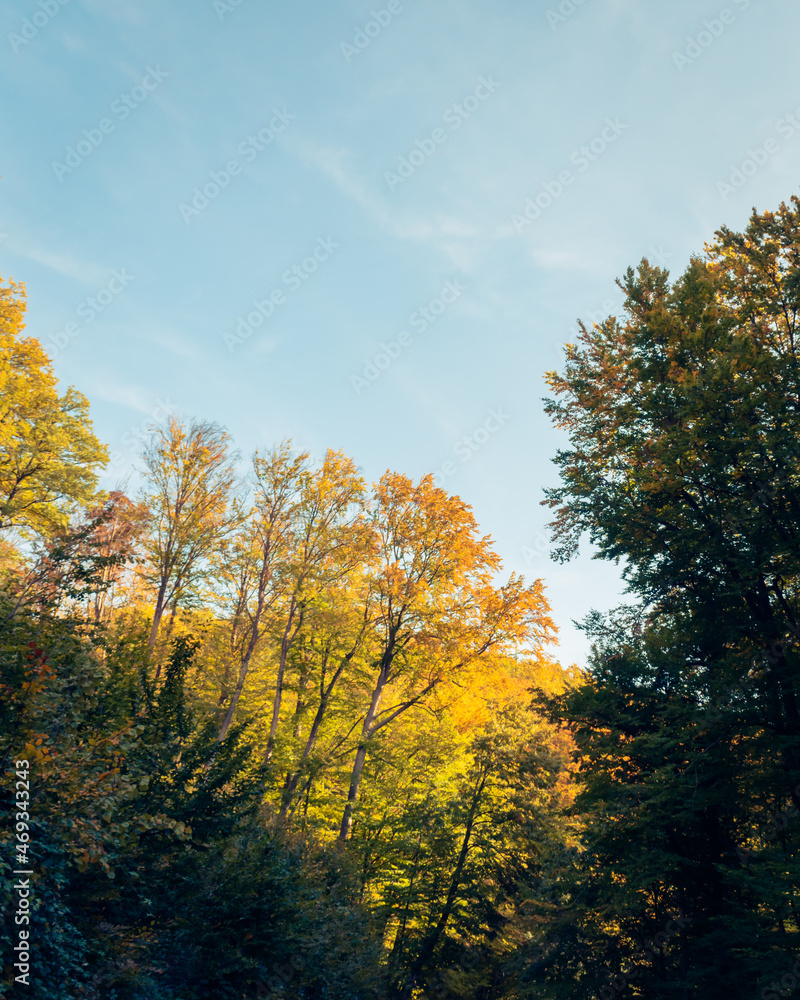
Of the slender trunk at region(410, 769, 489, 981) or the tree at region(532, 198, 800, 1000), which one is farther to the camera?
the slender trunk at region(410, 769, 489, 981)

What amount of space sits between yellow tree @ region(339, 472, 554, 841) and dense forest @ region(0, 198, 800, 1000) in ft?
0.36

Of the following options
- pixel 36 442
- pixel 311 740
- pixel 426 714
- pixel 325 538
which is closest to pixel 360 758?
pixel 311 740

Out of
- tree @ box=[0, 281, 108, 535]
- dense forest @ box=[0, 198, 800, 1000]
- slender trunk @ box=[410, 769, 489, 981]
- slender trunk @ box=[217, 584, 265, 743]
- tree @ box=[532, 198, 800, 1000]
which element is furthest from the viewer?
tree @ box=[0, 281, 108, 535]

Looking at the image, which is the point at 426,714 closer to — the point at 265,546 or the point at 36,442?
the point at 265,546

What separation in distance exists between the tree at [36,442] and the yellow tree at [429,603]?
12.5 m

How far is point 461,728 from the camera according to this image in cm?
2422

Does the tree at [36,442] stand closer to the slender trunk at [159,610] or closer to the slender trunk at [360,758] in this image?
the slender trunk at [159,610]

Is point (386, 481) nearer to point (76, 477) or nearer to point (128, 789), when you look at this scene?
point (76, 477)

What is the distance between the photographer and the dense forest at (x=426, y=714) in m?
7.14

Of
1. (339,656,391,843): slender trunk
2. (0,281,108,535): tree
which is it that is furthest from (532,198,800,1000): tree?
(0,281,108,535): tree

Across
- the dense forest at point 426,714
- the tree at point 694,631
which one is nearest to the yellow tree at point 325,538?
the dense forest at point 426,714

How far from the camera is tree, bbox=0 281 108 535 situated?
21319 mm

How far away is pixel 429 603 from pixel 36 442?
54.7 ft

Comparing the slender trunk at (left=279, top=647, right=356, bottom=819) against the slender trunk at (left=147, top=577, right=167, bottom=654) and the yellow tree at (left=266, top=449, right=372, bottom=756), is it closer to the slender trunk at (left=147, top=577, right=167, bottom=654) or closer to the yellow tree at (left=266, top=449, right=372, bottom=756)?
the yellow tree at (left=266, top=449, right=372, bottom=756)
